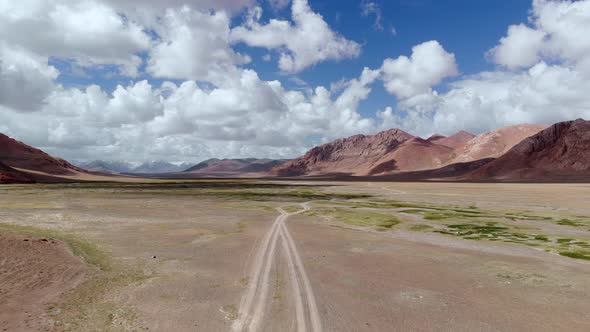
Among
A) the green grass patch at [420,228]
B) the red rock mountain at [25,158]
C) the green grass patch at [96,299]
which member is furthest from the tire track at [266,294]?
the red rock mountain at [25,158]

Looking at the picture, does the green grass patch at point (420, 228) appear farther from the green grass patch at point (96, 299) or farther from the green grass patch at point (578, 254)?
the green grass patch at point (96, 299)

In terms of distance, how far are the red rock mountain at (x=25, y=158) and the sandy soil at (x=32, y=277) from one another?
15287cm

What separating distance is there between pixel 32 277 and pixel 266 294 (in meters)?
8.35

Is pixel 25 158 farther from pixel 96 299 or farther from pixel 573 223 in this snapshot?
pixel 573 223

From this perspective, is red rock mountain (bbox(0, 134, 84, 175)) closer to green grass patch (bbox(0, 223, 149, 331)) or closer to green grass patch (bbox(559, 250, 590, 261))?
green grass patch (bbox(0, 223, 149, 331))

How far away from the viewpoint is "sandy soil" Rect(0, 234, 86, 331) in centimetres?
959

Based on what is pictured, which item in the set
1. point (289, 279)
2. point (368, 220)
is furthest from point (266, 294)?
point (368, 220)

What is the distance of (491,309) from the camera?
428 inches

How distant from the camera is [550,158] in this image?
14588cm

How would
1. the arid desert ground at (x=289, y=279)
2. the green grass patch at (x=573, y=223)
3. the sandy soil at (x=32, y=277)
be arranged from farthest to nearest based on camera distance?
the green grass patch at (x=573, y=223), the arid desert ground at (x=289, y=279), the sandy soil at (x=32, y=277)

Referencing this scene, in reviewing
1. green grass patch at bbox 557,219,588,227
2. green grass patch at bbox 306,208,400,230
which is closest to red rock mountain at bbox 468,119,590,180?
green grass patch at bbox 557,219,588,227

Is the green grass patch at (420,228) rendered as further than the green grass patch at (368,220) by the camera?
No

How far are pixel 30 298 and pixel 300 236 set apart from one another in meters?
14.8

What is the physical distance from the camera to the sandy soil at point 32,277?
959 cm
